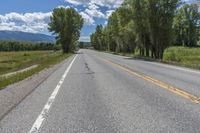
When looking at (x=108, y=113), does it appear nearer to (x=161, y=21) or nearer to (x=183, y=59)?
(x=161, y=21)

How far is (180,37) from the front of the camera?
10919cm

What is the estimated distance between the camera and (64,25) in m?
95.6

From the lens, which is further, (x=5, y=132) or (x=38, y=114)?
(x=38, y=114)

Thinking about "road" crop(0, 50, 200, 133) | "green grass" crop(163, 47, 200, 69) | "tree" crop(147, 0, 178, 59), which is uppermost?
"tree" crop(147, 0, 178, 59)

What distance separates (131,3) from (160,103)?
43182mm

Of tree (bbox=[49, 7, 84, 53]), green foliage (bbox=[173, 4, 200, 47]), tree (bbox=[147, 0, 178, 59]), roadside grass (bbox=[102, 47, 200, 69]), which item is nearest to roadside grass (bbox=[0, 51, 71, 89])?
roadside grass (bbox=[102, 47, 200, 69])

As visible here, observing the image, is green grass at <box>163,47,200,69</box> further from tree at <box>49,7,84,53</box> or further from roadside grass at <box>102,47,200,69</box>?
tree at <box>49,7,84,53</box>

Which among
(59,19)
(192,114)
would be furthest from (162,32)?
(59,19)

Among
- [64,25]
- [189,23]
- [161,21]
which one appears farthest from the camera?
[189,23]

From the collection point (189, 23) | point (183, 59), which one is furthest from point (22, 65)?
point (189, 23)

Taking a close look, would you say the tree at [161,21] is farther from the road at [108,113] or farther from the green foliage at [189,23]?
the green foliage at [189,23]

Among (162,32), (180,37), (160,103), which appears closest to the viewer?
(160,103)

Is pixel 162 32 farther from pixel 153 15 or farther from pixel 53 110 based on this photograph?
pixel 53 110

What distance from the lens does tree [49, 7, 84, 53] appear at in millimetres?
95175
